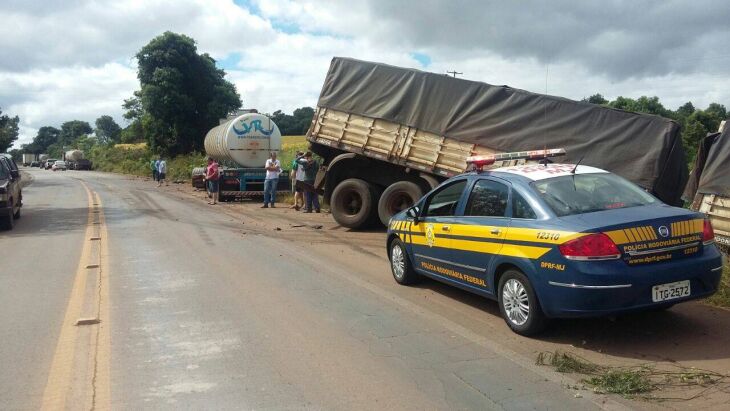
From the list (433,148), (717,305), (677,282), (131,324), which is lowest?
(131,324)

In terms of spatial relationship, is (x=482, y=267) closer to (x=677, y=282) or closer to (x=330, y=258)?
(x=677, y=282)

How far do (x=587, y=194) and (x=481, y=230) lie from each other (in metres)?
1.01

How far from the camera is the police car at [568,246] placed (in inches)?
187

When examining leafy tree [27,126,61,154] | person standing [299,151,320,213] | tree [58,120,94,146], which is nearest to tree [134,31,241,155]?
person standing [299,151,320,213]

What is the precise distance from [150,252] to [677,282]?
7.98 metres

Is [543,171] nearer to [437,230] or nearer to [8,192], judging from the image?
[437,230]

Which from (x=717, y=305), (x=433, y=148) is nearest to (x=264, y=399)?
(x=717, y=305)

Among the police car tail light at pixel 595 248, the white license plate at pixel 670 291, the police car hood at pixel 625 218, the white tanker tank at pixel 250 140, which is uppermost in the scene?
the white tanker tank at pixel 250 140

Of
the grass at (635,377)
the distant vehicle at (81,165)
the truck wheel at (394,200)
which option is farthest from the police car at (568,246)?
the distant vehicle at (81,165)

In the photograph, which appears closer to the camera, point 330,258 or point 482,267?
point 482,267

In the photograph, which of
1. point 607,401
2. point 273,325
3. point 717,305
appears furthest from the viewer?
point 717,305

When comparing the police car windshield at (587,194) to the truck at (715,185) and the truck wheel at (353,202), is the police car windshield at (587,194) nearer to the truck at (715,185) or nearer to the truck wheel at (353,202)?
the truck at (715,185)

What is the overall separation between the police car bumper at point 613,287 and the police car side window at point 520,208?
674 millimetres

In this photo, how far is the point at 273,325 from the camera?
5.75 meters
